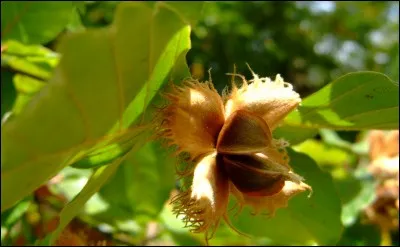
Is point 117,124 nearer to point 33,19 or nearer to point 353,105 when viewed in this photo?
point 353,105

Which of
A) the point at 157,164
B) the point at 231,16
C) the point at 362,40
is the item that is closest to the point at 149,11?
the point at 157,164

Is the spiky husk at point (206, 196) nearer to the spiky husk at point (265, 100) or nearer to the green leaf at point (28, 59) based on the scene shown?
the spiky husk at point (265, 100)

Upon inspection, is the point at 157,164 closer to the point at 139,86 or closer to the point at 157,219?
the point at 157,219

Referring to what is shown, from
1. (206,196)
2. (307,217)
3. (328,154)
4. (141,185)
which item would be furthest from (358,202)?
(206,196)

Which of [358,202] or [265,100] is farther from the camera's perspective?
[358,202]

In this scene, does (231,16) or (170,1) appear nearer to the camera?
(170,1)

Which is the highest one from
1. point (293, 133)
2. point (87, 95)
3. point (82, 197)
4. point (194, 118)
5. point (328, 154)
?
point (87, 95)

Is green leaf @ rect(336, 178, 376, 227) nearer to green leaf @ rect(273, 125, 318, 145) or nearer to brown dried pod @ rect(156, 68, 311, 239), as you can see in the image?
green leaf @ rect(273, 125, 318, 145)
